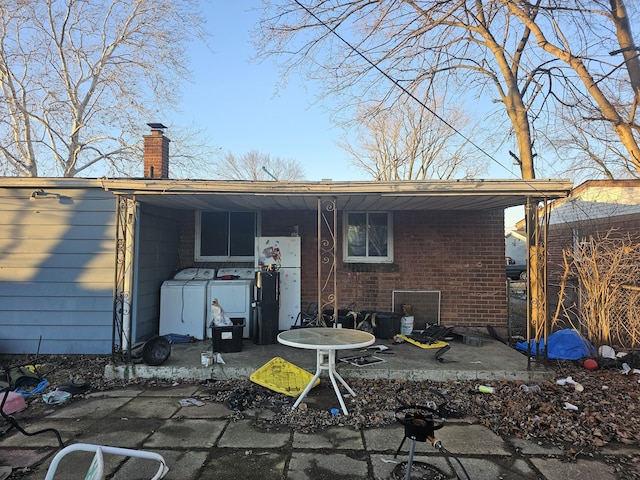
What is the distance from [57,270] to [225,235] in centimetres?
292

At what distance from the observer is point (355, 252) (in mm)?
7629

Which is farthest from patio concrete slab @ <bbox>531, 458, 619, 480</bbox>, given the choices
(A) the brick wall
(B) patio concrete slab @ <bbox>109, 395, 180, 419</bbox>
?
(A) the brick wall

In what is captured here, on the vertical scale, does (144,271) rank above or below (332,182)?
below

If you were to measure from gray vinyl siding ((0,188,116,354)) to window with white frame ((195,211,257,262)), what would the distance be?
180 cm

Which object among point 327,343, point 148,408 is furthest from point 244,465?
point 148,408

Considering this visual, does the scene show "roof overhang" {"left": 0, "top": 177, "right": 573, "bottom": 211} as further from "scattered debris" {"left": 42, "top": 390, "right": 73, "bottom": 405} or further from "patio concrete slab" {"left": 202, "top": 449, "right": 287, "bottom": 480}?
"patio concrete slab" {"left": 202, "top": 449, "right": 287, "bottom": 480}

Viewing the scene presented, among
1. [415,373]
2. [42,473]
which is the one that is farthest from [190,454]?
[415,373]

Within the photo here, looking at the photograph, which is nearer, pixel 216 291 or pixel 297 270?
pixel 216 291

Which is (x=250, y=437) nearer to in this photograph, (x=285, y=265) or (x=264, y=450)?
(x=264, y=450)

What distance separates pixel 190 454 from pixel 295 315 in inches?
157

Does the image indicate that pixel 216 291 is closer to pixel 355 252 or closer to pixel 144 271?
pixel 144 271

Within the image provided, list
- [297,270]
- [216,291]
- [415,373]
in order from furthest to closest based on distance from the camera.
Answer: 1. [297,270]
2. [216,291]
3. [415,373]

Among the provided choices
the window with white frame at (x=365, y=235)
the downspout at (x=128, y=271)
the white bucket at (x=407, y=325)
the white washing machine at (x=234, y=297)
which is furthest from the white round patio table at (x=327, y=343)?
the window with white frame at (x=365, y=235)

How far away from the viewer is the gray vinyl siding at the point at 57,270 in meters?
6.14
